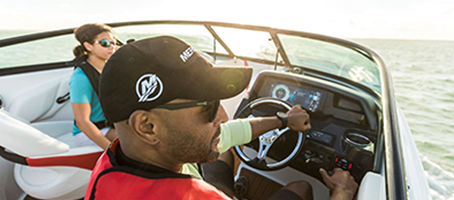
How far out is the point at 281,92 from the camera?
1762 mm

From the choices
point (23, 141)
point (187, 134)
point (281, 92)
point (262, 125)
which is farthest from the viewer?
point (281, 92)

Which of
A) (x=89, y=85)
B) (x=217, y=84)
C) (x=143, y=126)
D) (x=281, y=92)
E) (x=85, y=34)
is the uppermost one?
(x=217, y=84)

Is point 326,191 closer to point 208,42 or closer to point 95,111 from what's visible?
point 95,111

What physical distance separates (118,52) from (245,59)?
2.58 metres

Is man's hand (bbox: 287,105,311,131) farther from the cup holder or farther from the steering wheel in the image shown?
the cup holder

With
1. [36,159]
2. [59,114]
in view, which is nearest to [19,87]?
[59,114]

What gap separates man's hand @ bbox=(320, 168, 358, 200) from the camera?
3.99 ft

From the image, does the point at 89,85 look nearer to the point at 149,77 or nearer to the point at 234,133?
the point at 234,133

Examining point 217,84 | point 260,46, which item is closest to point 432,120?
point 260,46

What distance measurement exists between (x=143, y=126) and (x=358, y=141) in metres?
1.17

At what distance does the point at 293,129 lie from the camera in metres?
1.42

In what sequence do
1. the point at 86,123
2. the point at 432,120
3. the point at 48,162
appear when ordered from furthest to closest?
the point at 432,120, the point at 86,123, the point at 48,162

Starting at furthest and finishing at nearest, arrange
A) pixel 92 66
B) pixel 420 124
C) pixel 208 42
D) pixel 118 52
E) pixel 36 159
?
pixel 420 124
pixel 208 42
pixel 92 66
pixel 36 159
pixel 118 52

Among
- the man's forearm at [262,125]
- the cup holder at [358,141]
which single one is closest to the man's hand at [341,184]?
the cup holder at [358,141]
